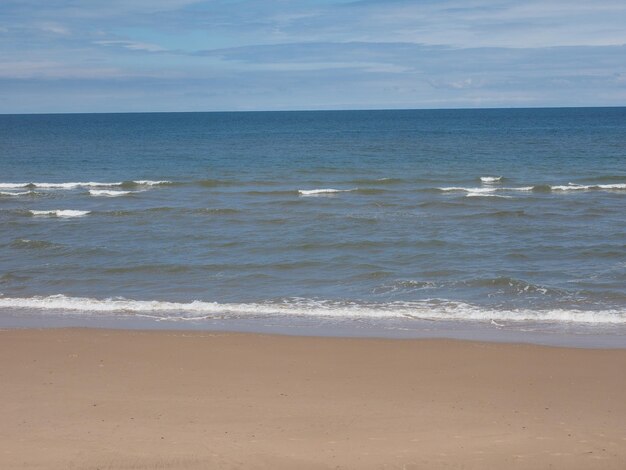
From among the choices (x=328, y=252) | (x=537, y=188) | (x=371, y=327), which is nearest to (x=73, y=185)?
(x=537, y=188)

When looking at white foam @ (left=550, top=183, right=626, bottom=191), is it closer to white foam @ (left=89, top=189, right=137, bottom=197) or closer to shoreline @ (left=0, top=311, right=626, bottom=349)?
white foam @ (left=89, top=189, right=137, bottom=197)

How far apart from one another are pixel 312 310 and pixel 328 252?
4856 millimetres

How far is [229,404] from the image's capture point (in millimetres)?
8367

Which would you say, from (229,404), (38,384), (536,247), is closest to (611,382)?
(229,404)

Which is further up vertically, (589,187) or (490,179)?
(490,179)

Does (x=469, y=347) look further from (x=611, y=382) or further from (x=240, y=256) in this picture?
(x=240, y=256)

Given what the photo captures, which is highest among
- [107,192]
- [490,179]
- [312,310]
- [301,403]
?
[490,179]

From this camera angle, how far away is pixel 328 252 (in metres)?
17.9

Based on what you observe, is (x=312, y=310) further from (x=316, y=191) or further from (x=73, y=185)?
(x=73, y=185)

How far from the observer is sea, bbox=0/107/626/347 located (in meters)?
12.7

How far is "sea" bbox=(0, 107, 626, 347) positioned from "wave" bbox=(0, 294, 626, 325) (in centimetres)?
4

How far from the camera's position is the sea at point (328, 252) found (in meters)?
12.7

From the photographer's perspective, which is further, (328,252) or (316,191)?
(316,191)

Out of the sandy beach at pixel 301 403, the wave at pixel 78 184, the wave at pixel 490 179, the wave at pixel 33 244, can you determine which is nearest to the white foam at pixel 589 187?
the wave at pixel 490 179
